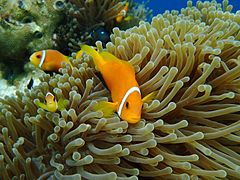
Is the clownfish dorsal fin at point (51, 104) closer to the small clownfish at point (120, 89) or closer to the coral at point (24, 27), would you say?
the small clownfish at point (120, 89)

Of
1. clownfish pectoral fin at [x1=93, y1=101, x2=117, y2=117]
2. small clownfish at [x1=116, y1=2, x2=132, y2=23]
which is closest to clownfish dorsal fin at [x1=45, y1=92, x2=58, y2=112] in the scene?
clownfish pectoral fin at [x1=93, y1=101, x2=117, y2=117]

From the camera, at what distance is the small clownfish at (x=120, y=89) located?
1.52m

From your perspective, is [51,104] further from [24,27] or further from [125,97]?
[24,27]

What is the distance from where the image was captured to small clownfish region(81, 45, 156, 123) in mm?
1517

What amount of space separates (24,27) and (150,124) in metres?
2.04

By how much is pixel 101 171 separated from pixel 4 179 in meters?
0.54

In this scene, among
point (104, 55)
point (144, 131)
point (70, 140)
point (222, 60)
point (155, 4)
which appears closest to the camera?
point (144, 131)

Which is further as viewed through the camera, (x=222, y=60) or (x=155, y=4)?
(x=155, y=4)

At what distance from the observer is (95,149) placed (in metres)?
1.55

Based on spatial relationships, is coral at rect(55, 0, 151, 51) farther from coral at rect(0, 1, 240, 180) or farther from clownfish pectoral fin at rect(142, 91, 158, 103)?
clownfish pectoral fin at rect(142, 91, 158, 103)

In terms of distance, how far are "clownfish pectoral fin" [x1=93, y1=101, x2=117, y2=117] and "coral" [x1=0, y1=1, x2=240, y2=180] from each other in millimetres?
28

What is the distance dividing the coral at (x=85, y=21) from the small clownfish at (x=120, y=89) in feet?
5.05

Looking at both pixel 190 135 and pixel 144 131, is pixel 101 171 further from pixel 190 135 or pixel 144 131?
pixel 190 135

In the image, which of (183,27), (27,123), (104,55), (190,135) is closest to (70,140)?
(27,123)
